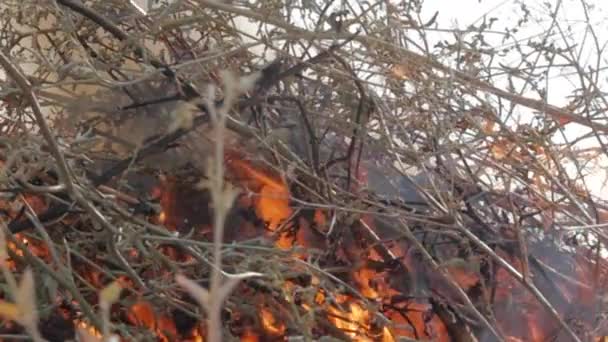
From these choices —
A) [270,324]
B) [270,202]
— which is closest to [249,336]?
[270,324]

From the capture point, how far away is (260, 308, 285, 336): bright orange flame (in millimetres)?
603

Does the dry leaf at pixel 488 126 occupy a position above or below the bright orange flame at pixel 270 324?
above

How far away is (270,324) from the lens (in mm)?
608

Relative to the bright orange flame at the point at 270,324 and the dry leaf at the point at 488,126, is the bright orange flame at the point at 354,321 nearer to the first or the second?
the bright orange flame at the point at 270,324

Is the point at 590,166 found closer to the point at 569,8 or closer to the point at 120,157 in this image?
the point at 569,8

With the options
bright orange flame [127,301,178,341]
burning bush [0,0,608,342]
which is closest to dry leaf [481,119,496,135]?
burning bush [0,0,608,342]

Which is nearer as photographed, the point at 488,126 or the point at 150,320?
the point at 150,320

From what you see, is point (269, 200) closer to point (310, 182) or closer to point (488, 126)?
point (310, 182)

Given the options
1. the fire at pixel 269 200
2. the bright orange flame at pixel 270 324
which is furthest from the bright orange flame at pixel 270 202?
the bright orange flame at pixel 270 324

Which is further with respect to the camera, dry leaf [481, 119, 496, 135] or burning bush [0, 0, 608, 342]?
dry leaf [481, 119, 496, 135]

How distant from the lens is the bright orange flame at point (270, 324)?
1.98 feet

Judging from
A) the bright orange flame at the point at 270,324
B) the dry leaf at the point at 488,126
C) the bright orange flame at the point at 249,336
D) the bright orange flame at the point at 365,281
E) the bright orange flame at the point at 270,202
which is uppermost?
the dry leaf at the point at 488,126

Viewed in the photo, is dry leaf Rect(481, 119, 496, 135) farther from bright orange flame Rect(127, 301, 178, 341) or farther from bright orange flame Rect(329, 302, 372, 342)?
bright orange flame Rect(127, 301, 178, 341)

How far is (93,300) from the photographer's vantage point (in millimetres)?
600
